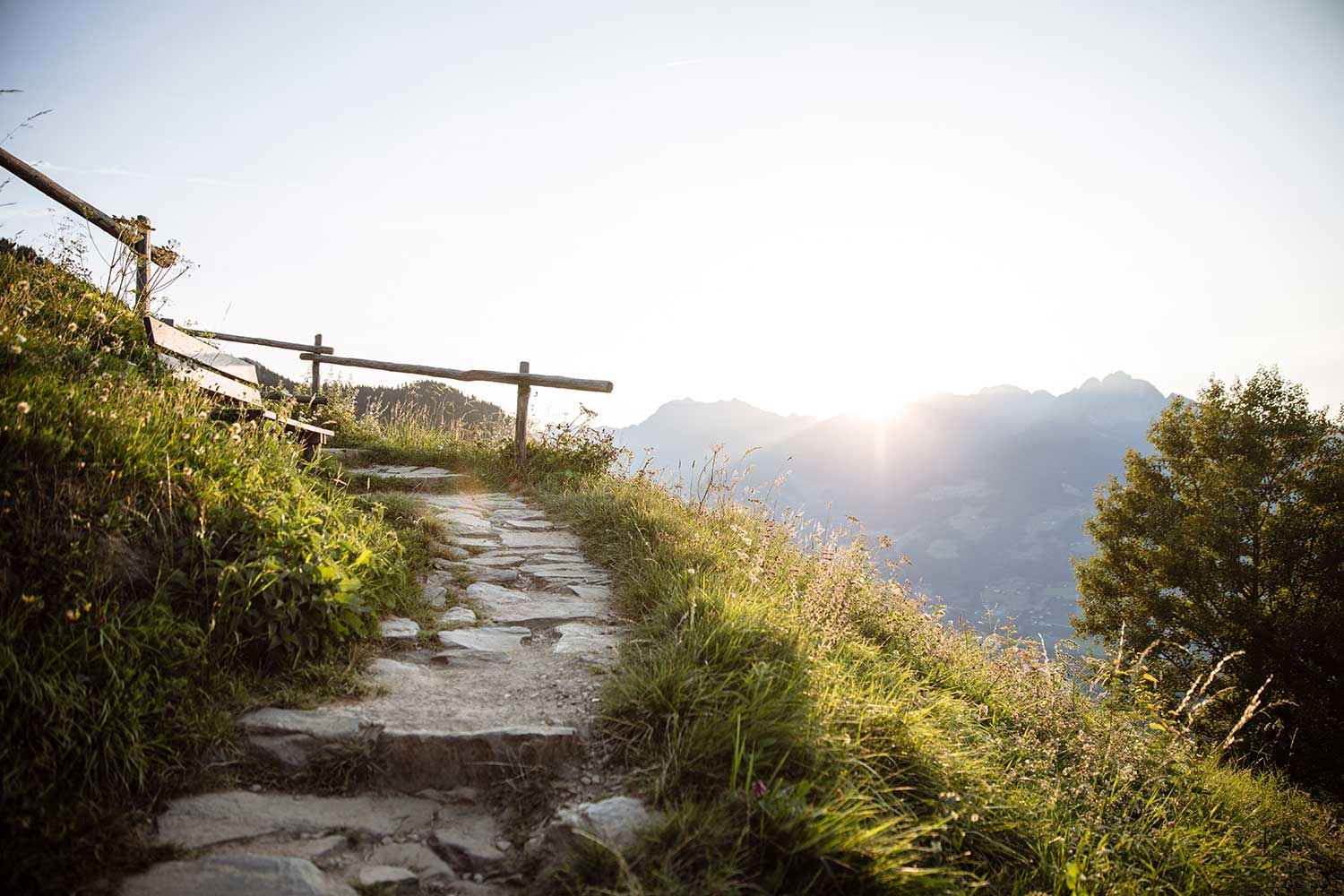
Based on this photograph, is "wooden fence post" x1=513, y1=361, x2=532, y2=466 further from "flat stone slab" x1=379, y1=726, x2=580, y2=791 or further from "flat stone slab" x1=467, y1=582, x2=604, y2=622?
"flat stone slab" x1=379, y1=726, x2=580, y2=791

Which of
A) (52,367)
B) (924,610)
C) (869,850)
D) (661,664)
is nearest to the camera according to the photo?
(869,850)

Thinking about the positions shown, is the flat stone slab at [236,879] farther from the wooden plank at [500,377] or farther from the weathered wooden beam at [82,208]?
the wooden plank at [500,377]

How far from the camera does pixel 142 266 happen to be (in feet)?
17.6

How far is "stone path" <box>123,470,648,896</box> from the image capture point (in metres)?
1.81

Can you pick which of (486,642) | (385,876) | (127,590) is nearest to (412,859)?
(385,876)

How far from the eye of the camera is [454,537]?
505 centimetres

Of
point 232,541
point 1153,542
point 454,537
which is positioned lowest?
point 1153,542

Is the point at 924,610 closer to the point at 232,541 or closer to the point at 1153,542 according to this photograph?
the point at 232,541

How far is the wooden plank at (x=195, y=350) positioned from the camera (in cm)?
431

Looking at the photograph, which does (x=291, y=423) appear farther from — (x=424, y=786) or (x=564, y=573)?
(x=424, y=786)

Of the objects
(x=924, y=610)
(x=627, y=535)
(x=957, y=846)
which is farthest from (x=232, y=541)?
(x=924, y=610)

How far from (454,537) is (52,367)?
Result: 105 inches

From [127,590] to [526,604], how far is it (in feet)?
6.57

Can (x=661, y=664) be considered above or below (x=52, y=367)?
below
